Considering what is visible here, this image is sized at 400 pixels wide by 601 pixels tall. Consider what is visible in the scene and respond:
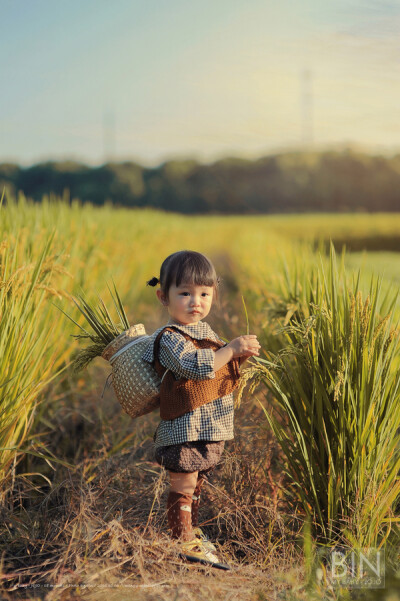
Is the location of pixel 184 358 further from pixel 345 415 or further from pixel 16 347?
pixel 16 347

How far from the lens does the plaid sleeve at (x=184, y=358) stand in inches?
79.0

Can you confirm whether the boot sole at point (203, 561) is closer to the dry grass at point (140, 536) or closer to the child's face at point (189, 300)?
the dry grass at point (140, 536)

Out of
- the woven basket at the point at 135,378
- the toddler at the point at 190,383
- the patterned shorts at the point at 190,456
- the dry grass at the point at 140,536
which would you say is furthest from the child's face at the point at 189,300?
the dry grass at the point at 140,536

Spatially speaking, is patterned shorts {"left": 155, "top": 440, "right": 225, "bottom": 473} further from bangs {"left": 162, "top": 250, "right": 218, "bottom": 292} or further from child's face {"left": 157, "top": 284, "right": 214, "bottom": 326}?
bangs {"left": 162, "top": 250, "right": 218, "bottom": 292}

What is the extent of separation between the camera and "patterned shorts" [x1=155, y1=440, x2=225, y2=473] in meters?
2.12

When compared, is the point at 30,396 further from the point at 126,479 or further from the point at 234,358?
the point at 234,358

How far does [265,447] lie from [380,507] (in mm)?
583

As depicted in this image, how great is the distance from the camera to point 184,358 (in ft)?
6.68

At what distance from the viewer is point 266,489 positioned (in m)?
2.59

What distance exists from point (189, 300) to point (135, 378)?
339mm

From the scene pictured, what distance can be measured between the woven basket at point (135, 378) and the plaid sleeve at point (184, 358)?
0.09 metres

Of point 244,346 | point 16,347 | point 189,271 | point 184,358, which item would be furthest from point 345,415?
point 16,347

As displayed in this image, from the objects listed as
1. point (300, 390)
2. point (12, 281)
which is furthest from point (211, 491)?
point (12, 281)

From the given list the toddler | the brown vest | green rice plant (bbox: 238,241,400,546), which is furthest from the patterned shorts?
green rice plant (bbox: 238,241,400,546)
